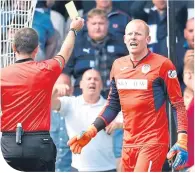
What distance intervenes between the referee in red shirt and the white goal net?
2.50 ft

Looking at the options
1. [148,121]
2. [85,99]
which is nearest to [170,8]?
[85,99]

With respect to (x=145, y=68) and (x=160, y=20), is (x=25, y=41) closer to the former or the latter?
(x=145, y=68)

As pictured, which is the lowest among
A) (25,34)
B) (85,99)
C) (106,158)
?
(106,158)

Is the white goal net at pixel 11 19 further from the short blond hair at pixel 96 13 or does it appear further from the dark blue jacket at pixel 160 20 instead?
the dark blue jacket at pixel 160 20

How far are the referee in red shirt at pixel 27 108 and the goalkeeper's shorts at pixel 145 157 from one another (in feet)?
2.28

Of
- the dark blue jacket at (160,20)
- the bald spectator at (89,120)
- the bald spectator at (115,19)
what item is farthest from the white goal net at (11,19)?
the dark blue jacket at (160,20)

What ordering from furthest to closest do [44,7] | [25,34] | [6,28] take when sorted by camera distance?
1. [44,7]
2. [6,28]
3. [25,34]

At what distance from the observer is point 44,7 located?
1002cm

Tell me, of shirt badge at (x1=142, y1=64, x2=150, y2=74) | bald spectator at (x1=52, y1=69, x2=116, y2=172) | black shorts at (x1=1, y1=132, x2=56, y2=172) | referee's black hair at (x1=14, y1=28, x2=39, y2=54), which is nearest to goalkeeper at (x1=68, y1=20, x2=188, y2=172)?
shirt badge at (x1=142, y1=64, x2=150, y2=74)

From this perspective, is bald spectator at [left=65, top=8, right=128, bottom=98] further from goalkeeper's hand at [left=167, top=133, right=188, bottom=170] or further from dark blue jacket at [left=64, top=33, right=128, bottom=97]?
goalkeeper's hand at [left=167, top=133, right=188, bottom=170]

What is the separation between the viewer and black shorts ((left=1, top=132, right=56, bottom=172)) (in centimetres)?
731

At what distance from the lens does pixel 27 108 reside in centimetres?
737

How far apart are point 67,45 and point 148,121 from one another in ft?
3.21

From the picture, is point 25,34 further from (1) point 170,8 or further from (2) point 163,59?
(1) point 170,8
